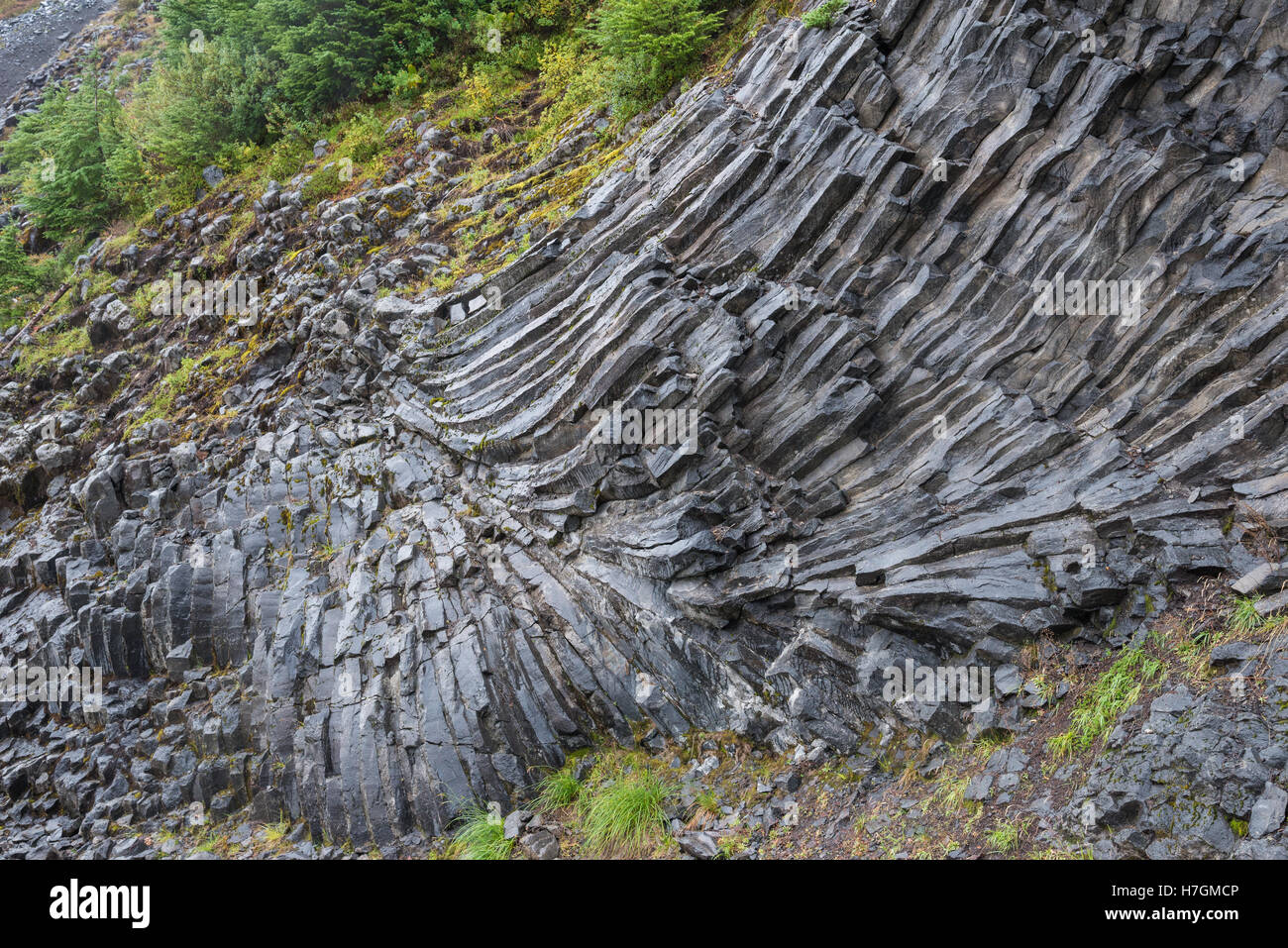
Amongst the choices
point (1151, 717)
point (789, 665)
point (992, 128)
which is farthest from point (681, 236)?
point (1151, 717)

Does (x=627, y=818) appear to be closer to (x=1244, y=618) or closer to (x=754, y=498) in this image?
(x=754, y=498)

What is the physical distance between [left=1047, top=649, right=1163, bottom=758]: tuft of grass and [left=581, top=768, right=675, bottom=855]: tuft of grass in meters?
5.21

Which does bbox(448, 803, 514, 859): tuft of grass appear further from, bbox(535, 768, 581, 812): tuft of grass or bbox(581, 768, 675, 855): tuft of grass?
bbox(581, 768, 675, 855): tuft of grass

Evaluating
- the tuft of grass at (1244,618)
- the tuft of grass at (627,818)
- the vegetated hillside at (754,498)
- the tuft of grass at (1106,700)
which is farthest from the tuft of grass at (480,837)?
the tuft of grass at (1244,618)

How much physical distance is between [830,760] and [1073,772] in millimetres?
3004

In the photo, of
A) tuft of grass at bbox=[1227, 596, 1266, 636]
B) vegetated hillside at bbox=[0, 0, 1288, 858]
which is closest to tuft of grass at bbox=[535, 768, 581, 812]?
vegetated hillside at bbox=[0, 0, 1288, 858]

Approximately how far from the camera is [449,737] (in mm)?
12328

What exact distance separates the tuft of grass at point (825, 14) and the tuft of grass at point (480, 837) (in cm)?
1545

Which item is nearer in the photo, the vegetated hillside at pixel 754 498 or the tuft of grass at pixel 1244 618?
the tuft of grass at pixel 1244 618

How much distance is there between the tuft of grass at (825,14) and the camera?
47.8 ft

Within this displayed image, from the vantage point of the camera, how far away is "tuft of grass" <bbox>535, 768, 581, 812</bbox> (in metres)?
11.6

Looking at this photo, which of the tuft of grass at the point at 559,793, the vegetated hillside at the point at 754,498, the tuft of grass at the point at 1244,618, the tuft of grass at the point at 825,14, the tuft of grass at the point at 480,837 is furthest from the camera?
the tuft of grass at the point at 825,14

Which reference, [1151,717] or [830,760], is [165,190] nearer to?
[830,760]

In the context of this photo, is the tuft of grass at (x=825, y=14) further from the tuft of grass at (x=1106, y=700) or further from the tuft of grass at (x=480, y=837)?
the tuft of grass at (x=480, y=837)
